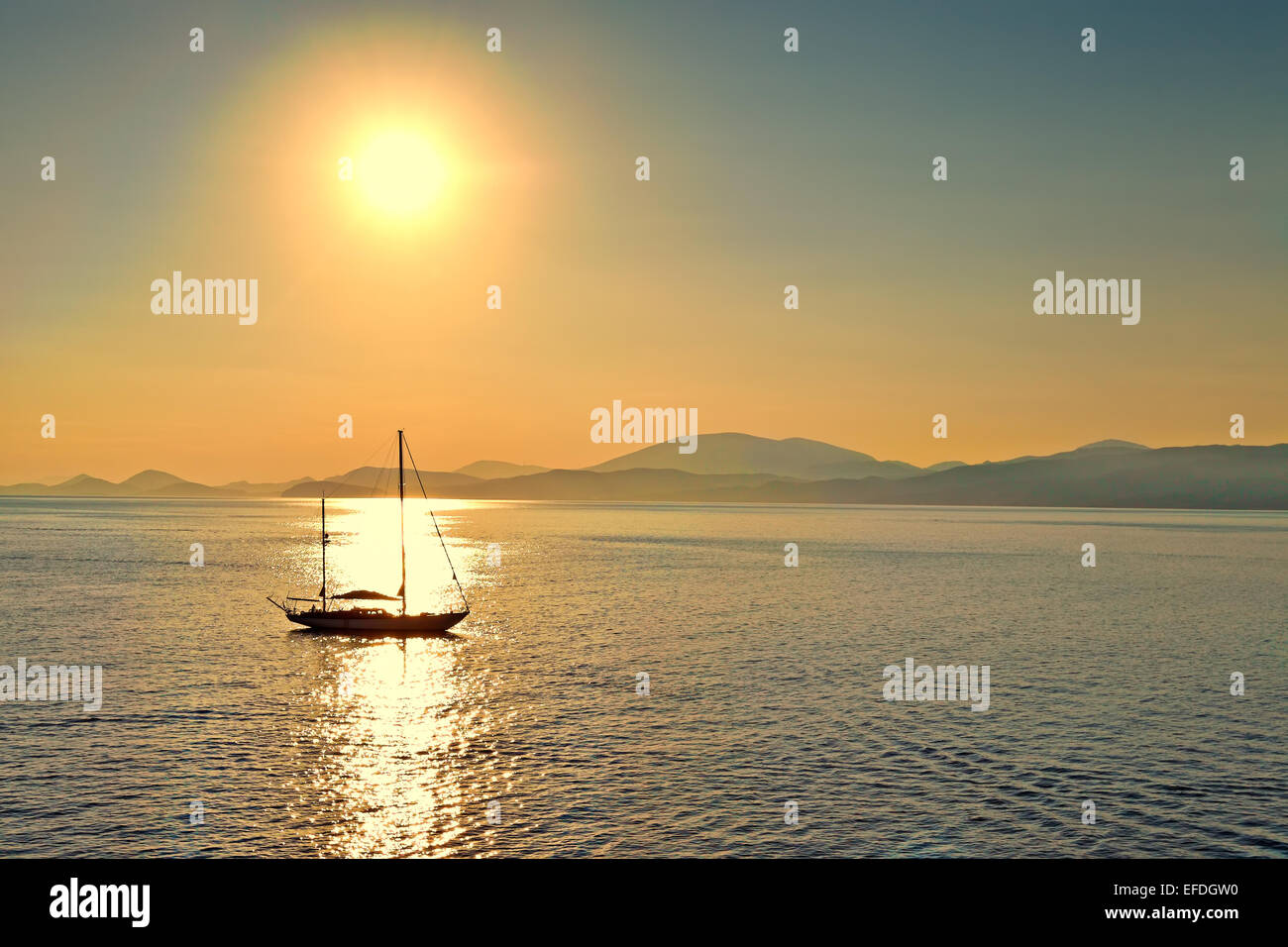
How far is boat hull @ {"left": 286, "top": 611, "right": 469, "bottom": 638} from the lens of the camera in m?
73.8

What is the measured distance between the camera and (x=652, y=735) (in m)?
41.9

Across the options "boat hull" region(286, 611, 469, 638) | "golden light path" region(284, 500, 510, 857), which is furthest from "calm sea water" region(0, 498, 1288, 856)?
"boat hull" region(286, 611, 469, 638)

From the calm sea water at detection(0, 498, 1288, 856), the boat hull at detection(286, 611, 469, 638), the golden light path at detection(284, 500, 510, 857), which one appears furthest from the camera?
the boat hull at detection(286, 611, 469, 638)

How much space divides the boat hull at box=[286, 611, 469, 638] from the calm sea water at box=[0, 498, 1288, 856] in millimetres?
1881

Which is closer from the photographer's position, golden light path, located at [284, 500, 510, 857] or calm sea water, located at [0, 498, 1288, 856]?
golden light path, located at [284, 500, 510, 857]

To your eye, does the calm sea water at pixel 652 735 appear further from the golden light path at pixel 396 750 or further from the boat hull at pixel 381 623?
the boat hull at pixel 381 623

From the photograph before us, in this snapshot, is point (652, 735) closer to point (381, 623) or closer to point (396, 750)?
point (396, 750)

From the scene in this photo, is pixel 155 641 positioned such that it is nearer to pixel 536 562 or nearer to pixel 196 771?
pixel 196 771

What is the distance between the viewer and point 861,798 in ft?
108

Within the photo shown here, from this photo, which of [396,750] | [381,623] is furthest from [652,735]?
[381,623]

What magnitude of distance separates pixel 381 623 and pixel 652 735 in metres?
39.7

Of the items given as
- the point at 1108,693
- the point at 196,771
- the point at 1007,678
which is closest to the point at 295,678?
the point at 196,771

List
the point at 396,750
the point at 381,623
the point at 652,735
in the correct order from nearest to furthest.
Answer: the point at 396,750 → the point at 652,735 → the point at 381,623

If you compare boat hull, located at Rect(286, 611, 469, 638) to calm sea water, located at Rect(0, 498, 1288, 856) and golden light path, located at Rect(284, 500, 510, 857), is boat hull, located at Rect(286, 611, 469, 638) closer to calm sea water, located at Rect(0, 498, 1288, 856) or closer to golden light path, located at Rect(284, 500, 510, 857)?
golden light path, located at Rect(284, 500, 510, 857)
